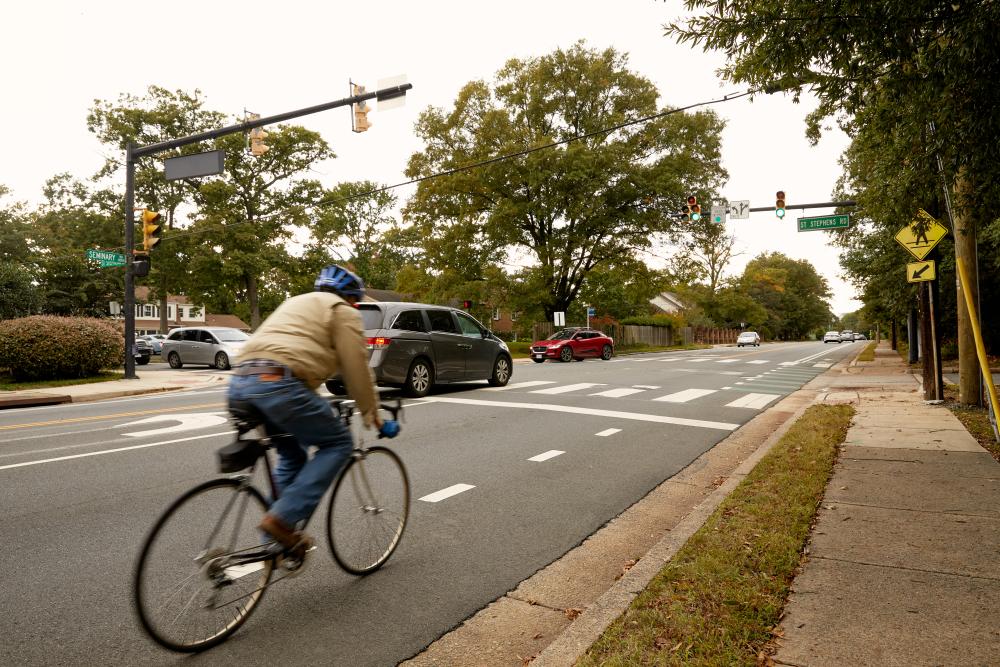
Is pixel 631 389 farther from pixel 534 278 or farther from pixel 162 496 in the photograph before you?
pixel 534 278

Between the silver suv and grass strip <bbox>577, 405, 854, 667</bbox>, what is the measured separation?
72.9 feet

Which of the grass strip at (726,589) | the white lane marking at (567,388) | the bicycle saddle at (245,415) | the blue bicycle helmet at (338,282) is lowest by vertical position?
the grass strip at (726,589)

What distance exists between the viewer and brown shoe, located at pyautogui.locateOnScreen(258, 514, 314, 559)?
3119mm

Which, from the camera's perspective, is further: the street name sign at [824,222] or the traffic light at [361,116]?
the street name sign at [824,222]

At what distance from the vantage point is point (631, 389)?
1481cm

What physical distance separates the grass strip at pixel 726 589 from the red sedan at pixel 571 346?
79.5 ft

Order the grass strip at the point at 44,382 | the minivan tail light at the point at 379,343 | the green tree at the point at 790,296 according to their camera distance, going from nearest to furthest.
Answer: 1. the minivan tail light at the point at 379,343
2. the grass strip at the point at 44,382
3. the green tree at the point at 790,296

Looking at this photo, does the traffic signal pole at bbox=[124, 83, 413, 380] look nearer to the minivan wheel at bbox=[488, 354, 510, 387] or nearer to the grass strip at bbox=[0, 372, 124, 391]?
the grass strip at bbox=[0, 372, 124, 391]

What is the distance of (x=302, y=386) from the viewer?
3.16 m

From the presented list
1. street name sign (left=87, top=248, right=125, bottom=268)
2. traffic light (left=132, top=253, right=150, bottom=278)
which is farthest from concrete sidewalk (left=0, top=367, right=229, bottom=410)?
street name sign (left=87, top=248, right=125, bottom=268)

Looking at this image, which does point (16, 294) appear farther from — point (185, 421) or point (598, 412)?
point (598, 412)

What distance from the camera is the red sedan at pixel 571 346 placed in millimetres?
29953

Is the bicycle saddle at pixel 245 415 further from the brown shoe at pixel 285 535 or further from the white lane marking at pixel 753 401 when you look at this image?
the white lane marking at pixel 753 401

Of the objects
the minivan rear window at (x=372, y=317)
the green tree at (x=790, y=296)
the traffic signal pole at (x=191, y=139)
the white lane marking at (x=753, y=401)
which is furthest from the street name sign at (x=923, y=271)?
the green tree at (x=790, y=296)
